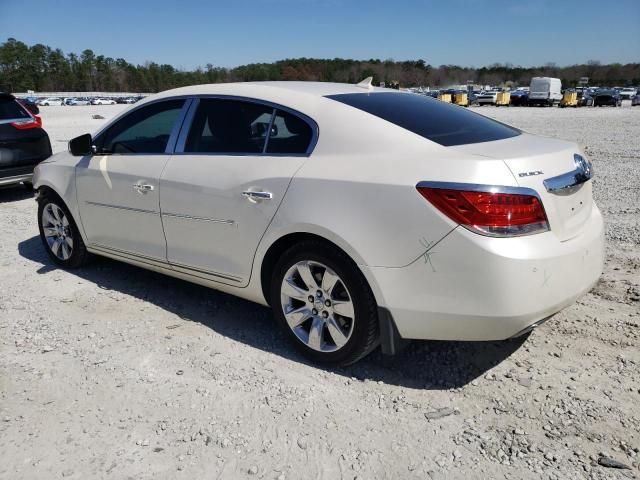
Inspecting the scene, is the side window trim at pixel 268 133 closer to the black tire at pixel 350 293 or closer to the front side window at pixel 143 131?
the front side window at pixel 143 131

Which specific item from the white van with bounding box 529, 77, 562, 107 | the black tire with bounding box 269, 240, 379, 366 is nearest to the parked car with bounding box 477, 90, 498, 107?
the white van with bounding box 529, 77, 562, 107

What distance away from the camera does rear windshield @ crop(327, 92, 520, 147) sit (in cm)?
307

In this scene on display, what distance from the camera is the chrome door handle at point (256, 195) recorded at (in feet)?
10.5

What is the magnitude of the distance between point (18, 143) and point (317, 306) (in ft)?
22.4

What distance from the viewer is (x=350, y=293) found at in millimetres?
2986

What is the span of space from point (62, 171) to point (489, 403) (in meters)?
3.95

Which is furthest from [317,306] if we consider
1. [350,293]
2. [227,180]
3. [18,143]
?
[18,143]

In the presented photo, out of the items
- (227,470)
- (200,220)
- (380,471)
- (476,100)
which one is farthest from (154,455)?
(476,100)

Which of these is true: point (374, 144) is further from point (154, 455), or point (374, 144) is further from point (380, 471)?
point (154, 455)

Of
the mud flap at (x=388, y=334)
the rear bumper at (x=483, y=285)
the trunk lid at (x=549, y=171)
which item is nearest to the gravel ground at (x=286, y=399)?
the mud flap at (x=388, y=334)

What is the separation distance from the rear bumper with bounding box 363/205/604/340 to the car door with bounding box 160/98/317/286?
33.3 inches

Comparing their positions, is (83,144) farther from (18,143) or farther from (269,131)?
(18,143)

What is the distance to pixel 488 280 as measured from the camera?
101 inches

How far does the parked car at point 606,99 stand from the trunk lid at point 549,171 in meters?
53.4
